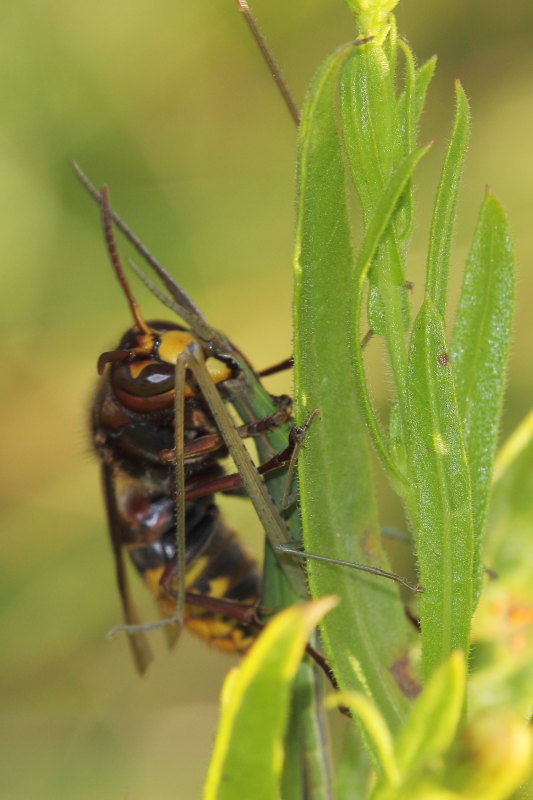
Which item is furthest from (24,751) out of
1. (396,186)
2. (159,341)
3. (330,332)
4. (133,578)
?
(396,186)

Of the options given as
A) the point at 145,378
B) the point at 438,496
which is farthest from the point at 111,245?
the point at 438,496

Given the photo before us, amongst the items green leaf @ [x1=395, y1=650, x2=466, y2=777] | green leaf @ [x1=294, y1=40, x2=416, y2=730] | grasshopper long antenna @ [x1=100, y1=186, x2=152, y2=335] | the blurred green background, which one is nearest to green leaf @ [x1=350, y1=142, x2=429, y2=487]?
green leaf @ [x1=294, y1=40, x2=416, y2=730]

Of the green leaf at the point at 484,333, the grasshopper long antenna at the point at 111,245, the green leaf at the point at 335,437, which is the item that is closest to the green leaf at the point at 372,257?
the green leaf at the point at 335,437

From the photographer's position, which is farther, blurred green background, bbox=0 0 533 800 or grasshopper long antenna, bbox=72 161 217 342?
blurred green background, bbox=0 0 533 800

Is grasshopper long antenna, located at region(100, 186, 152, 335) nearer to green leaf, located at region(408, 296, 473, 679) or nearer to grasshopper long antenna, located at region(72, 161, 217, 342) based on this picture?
grasshopper long antenna, located at region(72, 161, 217, 342)

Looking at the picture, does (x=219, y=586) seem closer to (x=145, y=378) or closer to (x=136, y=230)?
(x=145, y=378)

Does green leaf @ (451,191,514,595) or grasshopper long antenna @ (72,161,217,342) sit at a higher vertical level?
grasshopper long antenna @ (72,161,217,342)

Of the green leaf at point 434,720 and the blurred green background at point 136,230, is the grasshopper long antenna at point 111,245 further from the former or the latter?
the blurred green background at point 136,230
